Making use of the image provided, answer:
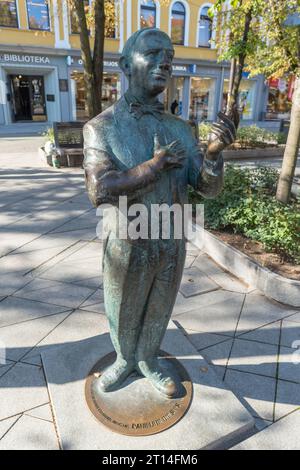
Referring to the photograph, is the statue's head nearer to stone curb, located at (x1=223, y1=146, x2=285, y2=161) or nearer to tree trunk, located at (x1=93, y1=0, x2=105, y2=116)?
tree trunk, located at (x1=93, y1=0, x2=105, y2=116)

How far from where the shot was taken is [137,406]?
2396 mm

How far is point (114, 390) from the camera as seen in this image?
2.50m

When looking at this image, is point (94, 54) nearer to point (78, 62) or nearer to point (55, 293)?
point (55, 293)

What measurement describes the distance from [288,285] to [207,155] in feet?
8.40

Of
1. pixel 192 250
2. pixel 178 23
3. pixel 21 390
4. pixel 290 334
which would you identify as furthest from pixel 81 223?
pixel 178 23

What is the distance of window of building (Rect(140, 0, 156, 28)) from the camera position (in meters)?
21.2

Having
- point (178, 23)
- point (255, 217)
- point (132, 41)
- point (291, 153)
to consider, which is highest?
point (178, 23)

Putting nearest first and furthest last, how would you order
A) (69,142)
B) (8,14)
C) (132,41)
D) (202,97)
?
(132,41)
(69,142)
(8,14)
(202,97)

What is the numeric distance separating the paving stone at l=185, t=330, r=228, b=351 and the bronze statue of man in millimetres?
997

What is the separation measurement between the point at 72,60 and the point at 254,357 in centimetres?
2152

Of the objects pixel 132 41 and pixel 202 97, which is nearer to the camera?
pixel 132 41

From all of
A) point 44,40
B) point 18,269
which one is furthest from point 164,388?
point 44,40

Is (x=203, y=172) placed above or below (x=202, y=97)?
below
